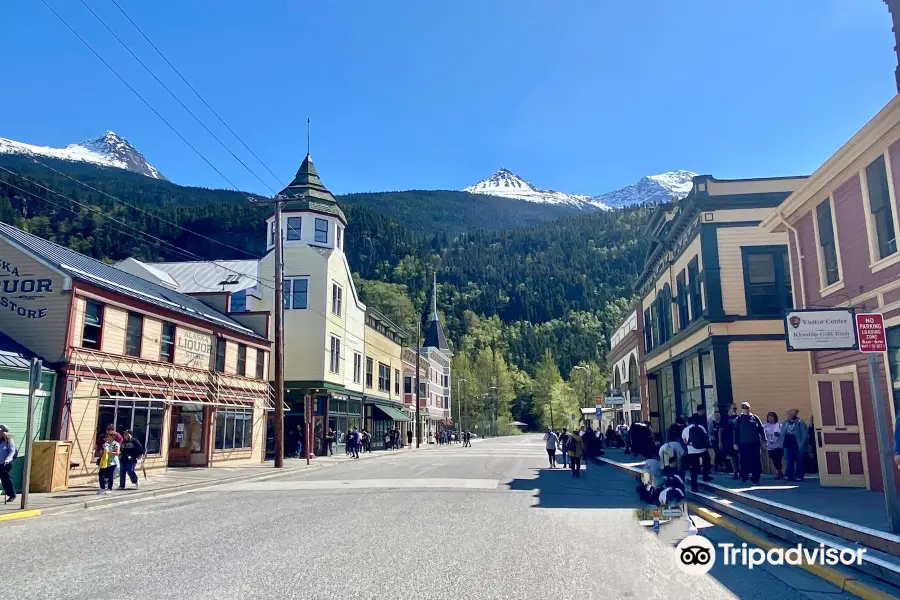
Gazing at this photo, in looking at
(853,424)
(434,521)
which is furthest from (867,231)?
(434,521)

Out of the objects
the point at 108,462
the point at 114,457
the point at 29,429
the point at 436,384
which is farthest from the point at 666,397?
the point at 436,384

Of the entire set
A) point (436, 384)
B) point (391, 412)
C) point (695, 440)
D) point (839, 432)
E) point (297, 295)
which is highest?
point (297, 295)

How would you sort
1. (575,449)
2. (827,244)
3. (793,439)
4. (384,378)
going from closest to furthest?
(793,439) < (827,244) < (575,449) < (384,378)

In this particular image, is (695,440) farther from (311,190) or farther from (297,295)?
(311,190)

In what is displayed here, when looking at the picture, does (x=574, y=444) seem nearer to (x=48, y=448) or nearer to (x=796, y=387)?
(x=796, y=387)

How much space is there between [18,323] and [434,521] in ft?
47.6

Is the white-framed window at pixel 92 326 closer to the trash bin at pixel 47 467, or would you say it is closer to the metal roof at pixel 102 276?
the metal roof at pixel 102 276

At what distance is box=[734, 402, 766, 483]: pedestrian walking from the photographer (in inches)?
549

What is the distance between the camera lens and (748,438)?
14.1 metres

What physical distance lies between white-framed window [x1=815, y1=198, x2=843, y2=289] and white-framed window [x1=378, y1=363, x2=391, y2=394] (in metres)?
38.0

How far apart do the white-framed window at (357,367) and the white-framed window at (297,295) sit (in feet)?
22.5

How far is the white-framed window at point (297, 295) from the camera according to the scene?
121 ft

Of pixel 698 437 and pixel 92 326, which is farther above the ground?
pixel 92 326

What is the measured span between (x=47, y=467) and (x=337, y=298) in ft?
76.9
